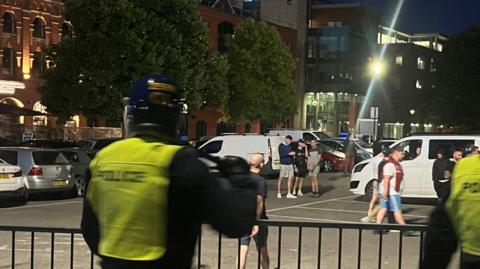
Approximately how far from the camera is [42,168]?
16375mm

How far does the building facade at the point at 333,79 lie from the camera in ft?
232

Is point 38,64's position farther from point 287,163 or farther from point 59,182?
point 287,163

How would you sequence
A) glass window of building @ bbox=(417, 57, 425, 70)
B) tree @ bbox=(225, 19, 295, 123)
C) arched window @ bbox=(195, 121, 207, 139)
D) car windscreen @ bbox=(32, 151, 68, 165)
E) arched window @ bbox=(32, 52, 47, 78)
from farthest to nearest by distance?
glass window of building @ bbox=(417, 57, 425, 70) < arched window @ bbox=(195, 121, 207, 139) < tree @ bbox=(225, 19, 295, 123) < arched window @ bbox=(32, 52, 47, 78) < car windscreen @ bbox=(32, 151, 68, 165)

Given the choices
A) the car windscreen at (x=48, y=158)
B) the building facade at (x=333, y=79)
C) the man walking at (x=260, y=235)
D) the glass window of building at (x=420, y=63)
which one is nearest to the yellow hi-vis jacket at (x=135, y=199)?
the man walking at (x=260, y=235)

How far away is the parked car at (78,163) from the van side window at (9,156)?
1.46 m

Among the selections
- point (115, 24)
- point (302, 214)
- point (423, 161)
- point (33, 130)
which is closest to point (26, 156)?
point (302, 214)

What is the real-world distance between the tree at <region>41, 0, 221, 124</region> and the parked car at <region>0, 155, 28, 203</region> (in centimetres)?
1232

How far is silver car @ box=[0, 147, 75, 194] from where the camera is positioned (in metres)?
16.2

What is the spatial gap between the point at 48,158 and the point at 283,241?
895 centimetres

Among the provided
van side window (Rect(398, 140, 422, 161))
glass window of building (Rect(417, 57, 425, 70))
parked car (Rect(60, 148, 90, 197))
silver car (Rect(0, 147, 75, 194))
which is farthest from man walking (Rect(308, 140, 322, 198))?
glass window of building (Rect(417, 57, 425, 70))

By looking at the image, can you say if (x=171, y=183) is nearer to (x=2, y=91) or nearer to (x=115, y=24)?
(x=115, y=24)

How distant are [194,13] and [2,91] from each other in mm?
14965

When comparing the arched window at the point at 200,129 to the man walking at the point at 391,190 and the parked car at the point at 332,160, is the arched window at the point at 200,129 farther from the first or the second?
the man walking at the point at 391,190

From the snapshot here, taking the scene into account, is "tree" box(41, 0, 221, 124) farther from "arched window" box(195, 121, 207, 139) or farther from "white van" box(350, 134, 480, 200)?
"arched window" box(195, 121, 207, 139)
